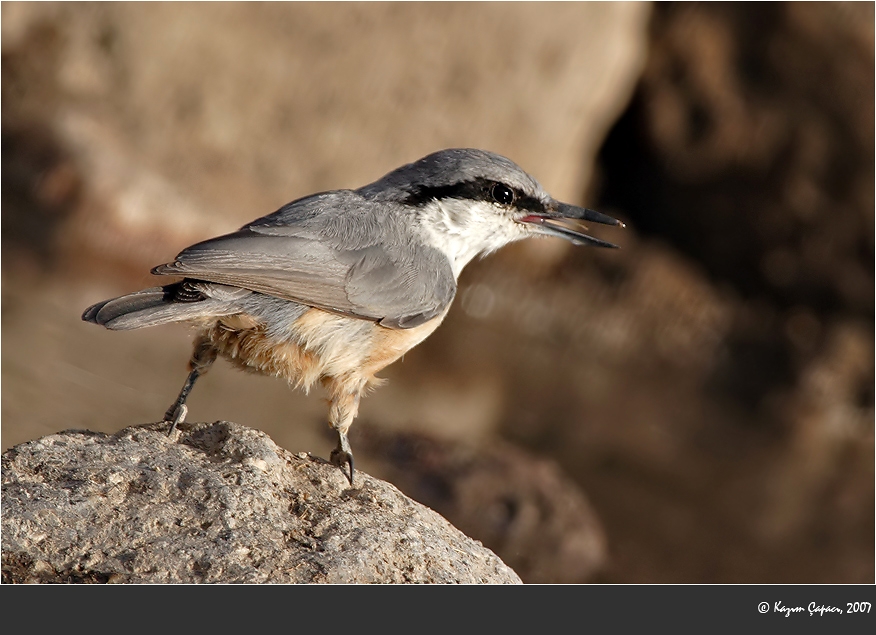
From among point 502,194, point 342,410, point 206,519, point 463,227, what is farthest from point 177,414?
point 502,194

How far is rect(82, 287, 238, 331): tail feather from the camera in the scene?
4.18 metres

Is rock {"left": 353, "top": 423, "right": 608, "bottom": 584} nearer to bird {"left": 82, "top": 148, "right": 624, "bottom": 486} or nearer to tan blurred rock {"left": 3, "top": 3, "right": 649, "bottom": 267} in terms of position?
bird {"left": 82, "top": 148, "right": 624, "bottom": 486}

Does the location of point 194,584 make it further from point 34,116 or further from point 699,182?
point 699,182

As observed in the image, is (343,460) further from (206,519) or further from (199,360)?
(206,519)

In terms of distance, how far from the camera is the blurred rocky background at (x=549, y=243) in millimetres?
8023

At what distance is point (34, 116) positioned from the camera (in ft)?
34.6

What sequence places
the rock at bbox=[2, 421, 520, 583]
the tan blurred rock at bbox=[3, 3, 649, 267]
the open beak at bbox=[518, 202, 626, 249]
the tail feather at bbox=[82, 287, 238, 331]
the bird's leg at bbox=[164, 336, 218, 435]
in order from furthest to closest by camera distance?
the tan blurred rock at bbox=[3, 3, 649, 267], the open beak at bbox=[518, 202, 626, 249], the bird's leg at bbox=[164, 336, 218, 435], the tail feather at bbox=[82, 287, 238, 331], the rock at bbox=[2, 421, 520, 583]

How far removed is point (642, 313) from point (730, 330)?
→ 1.07m

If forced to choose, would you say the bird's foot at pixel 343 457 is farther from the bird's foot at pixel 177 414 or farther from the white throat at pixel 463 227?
the white throat at pixel 463 227

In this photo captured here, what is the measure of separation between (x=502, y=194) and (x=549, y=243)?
769 centimetres

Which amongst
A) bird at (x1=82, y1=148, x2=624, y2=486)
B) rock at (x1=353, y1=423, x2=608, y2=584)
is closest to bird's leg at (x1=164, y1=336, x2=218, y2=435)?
bird at (x1=82, y1=148, x2=624, y2=486)

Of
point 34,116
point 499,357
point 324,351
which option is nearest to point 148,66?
point 34,116

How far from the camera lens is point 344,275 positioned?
4.92 metres

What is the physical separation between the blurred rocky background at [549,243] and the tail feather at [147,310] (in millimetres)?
2431
